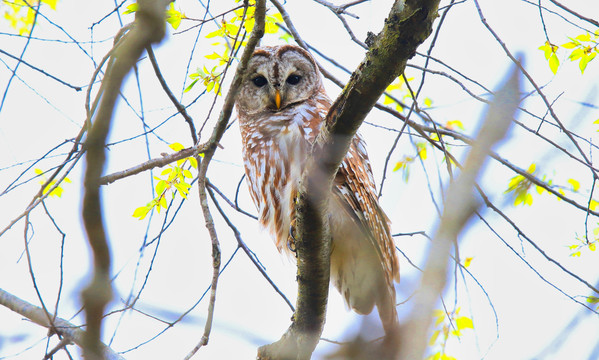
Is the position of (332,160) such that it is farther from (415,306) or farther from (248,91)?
(248,91)

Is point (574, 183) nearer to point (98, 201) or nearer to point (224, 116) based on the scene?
point (224, 116)

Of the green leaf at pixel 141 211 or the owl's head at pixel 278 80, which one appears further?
the owl's head at pixel 278 80

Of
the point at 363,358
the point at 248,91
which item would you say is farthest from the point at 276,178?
the point at 363,358

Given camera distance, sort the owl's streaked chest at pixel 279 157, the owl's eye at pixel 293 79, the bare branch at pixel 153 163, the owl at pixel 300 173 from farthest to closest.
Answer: the owl's eye at pixel 293 79, the owl's streaked chest at pixel 279 157, the owl at pixel 300 173, the bare branch at pixel 153 163

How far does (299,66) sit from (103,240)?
165 inches

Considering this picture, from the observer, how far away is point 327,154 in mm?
2385

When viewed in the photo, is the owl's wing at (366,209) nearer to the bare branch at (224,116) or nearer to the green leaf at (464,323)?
the green leaf at (464,323)

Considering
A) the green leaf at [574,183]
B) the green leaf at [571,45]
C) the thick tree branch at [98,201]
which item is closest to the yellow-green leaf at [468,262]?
the green leaf at [574,183]

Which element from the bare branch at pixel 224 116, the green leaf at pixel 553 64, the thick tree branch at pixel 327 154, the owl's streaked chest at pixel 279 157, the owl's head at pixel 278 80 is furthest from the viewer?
the owl's head at pixel 278 80

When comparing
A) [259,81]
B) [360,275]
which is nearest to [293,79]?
[259,81]

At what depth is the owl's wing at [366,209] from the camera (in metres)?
3.78

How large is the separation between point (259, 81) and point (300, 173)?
4.77 feet

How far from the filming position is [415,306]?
2.83 feet

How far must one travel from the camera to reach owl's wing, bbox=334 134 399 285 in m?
3.78
